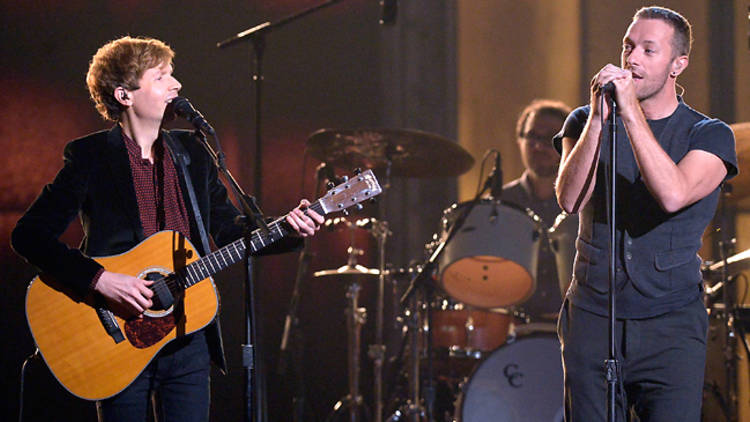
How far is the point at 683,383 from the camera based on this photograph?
97.0 inches

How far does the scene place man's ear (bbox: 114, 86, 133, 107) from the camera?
3125mm

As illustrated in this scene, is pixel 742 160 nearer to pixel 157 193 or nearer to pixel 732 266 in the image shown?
pixel 732 266

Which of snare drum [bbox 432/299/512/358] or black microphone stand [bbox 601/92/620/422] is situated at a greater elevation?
black microphone stand [bbox 601/92/620/422]

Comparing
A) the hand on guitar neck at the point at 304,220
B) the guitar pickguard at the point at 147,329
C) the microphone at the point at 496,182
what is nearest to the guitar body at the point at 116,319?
the guitar pickguard at the point at 147,329

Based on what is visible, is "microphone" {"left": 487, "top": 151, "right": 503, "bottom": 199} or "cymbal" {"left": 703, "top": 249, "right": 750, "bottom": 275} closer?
"cymbal" {"left": 703, "top": 249, "right": 750, "bottom": 275}

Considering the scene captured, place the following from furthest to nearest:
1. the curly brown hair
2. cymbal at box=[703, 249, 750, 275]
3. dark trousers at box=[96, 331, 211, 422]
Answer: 1. cymbal at box=[703, 249, 750, 275]
2. the curly brown hair
3. dark trousers at box=[96, 331, 211, 422]

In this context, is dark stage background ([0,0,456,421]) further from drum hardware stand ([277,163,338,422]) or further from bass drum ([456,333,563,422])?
bass drum ([456,333,563,422])

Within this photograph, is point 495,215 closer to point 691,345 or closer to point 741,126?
point 741,126

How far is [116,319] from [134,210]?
41cm

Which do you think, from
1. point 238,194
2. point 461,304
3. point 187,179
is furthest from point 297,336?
point 238,194

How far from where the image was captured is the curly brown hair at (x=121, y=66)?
3113 millimetres

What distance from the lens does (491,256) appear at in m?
4.64

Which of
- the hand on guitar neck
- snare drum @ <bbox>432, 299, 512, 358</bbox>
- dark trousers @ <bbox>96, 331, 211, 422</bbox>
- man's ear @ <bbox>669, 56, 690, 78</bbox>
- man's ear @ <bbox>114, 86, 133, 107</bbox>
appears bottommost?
snare drum @ <bbox>432, 299, 512, 358</bbox>

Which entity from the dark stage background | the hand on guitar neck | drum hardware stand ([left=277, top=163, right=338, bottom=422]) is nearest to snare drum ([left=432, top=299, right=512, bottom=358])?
drum hardware stand ([left=277, top=163, right=338, bottom=422])
